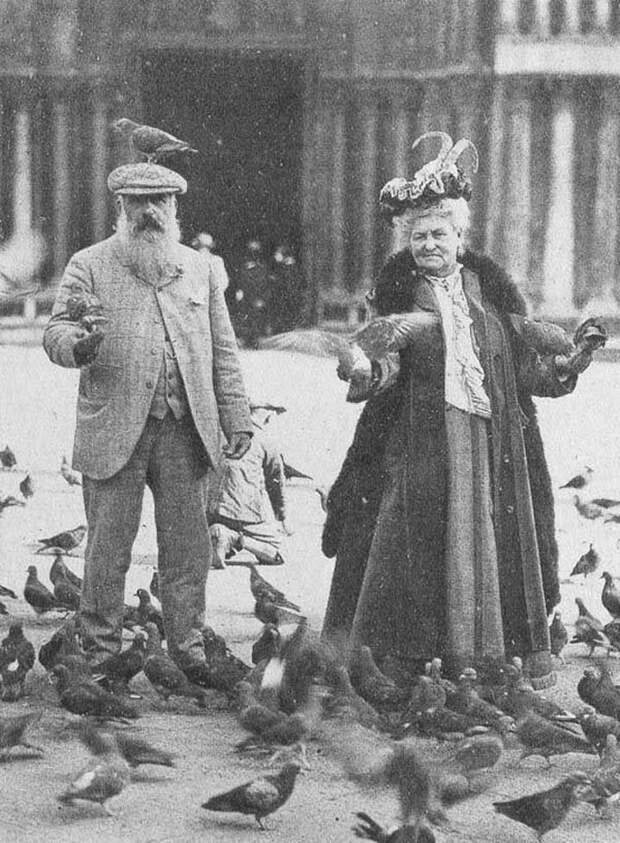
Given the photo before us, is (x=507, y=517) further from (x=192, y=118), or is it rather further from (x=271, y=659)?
(x=192, y=118)

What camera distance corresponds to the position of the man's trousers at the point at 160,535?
5973 millimetres

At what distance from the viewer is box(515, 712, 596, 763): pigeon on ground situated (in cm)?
561

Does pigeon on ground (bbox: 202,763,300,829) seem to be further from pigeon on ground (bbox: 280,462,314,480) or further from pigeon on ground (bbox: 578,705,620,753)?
pigeon on ground (bbox: 280,462,314,480)

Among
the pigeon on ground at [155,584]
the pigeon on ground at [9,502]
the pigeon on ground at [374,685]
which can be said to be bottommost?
the pigeon on ground at [374,685]

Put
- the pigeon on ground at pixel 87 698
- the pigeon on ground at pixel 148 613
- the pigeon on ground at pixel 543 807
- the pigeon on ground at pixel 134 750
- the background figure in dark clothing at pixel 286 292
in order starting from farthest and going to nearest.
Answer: the background figure in dark clothing at pixel 286 292
the pigeon on ground at pixel 148 613
the pigeon on ground at pixel 87 698
the pigeon on ground at pixel 134 750
the pigeon on ground at pixel 543 807

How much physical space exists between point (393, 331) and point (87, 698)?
1.66 meters

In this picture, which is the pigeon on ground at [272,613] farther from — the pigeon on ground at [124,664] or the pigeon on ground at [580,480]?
the pigeon on ground at [580,480]

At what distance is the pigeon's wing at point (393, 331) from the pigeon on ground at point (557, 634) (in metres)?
1.16

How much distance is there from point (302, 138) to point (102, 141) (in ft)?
2.41

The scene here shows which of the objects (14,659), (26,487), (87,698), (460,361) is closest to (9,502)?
(26,487)

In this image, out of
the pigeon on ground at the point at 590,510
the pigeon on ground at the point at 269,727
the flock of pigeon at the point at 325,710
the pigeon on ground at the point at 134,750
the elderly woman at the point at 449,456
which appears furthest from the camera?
the pigeon on ground at the point at 590,510

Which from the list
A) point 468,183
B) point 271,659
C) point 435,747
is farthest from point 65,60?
point 435,747

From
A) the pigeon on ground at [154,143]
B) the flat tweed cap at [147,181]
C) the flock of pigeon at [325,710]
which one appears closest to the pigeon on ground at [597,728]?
the flock of pigeon at [325,710]

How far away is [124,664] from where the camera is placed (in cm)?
594
